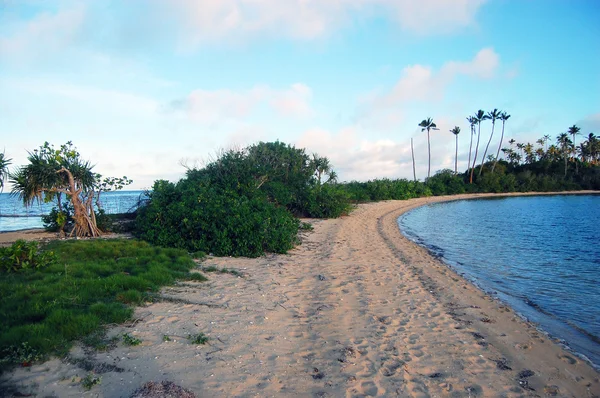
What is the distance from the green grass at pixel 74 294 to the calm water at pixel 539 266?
6.86 meters

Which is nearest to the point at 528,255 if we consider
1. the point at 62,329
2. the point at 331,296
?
the point at 331,296

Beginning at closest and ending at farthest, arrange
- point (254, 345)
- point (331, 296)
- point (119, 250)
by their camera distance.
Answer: point (254, 345), point (331, 296), point (119, 250)

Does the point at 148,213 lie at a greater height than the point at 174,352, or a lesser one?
greater

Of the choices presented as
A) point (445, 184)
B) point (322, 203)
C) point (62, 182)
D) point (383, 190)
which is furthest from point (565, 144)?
point (62, 182)

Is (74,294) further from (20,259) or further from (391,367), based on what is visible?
(391,367)

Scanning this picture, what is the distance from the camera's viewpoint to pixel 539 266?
1151 cm

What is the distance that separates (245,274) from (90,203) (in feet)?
26.3

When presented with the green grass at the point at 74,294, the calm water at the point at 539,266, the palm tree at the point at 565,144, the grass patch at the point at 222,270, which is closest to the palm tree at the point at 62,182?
the green grass at the point at 74,294

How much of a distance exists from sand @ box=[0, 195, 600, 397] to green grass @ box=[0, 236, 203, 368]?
0.98ft

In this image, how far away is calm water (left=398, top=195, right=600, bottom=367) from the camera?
22.6 ft

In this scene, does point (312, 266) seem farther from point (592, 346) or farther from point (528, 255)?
point (528, 255)

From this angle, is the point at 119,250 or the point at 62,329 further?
the point at 119,250

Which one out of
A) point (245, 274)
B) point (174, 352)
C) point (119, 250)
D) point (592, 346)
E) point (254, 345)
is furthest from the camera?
point (119, 250)

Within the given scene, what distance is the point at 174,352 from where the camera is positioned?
175 inches
